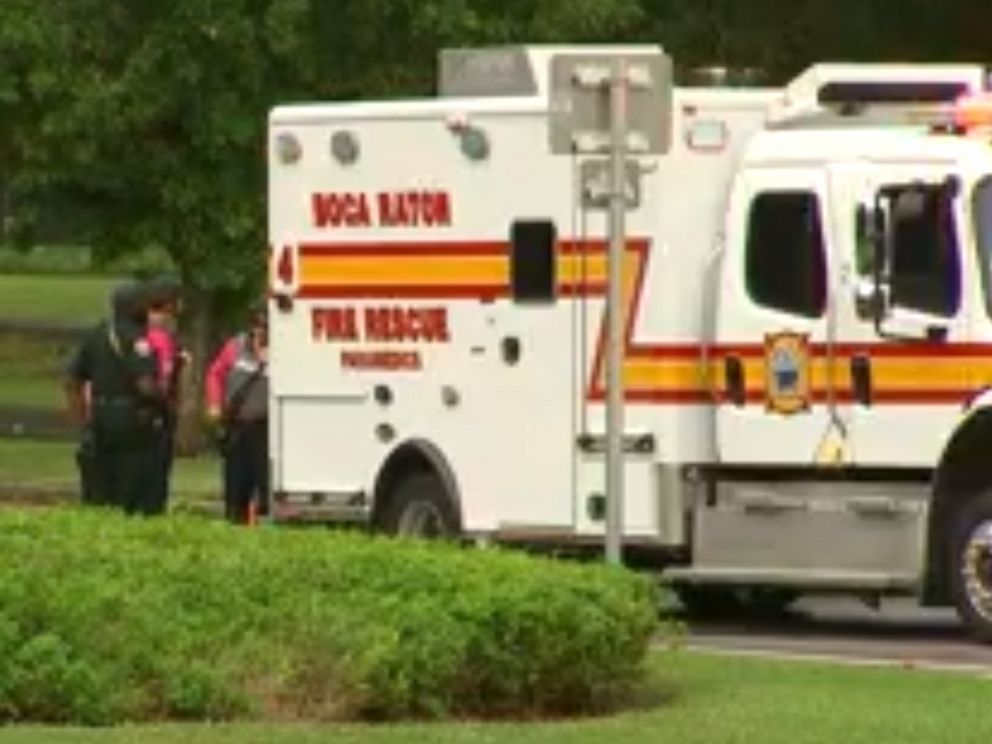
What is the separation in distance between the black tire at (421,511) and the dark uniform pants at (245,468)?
3.63 metres

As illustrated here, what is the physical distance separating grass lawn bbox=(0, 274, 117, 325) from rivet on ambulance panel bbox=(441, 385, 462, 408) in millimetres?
45230

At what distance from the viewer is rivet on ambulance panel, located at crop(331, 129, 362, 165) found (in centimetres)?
2272

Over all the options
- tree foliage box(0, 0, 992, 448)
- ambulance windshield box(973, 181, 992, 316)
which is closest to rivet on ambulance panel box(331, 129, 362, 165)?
ambulance windshield box(973, 181, 992, 316)

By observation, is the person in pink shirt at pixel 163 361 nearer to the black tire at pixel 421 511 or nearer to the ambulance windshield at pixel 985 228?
→ the black tire at pixel 421 511

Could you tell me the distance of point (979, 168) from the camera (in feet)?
65.3

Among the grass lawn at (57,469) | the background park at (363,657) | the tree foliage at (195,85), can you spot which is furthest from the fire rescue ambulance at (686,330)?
the tree foliage at (195,85)

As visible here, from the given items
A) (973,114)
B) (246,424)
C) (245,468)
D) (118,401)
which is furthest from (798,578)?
(245,468)

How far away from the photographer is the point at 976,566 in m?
19.9

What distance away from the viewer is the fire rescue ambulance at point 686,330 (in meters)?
20.0

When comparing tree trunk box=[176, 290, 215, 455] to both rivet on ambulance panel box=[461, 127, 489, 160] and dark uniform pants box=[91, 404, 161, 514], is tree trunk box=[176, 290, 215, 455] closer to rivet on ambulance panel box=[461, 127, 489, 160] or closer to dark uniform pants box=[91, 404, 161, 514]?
dark uniform pants box=[91, 404, 161, 514]

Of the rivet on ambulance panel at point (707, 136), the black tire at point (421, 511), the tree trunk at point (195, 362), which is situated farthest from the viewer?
the tree trunk at point (195, 362)

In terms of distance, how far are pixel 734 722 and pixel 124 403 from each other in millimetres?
9135

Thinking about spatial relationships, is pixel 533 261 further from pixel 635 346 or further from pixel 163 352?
pixel 163 352

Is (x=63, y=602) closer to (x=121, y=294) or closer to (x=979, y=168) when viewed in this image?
(x=979, y=168)
